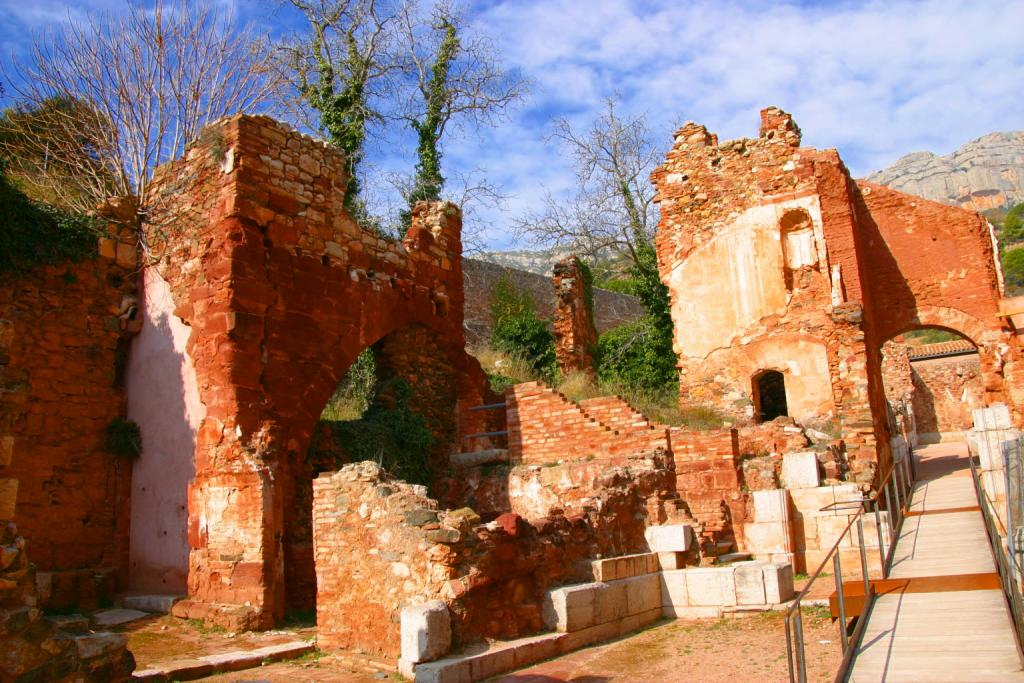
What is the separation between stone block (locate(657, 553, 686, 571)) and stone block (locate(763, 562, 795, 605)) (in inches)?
43.7

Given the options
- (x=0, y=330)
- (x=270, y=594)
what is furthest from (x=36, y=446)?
(x=0, y=330)

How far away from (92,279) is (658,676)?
828 cm

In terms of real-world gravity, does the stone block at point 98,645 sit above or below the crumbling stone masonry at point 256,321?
below

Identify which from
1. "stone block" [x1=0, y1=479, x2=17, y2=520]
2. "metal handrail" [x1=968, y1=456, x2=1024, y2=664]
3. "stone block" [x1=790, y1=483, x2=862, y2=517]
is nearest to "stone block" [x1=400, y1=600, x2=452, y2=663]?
"stone block" [x1=0, y1=479, x2=17, y2=520]

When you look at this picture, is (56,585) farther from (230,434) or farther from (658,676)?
(658,676)

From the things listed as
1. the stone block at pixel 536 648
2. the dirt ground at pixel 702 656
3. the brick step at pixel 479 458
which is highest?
the brick step at pixel 479 458

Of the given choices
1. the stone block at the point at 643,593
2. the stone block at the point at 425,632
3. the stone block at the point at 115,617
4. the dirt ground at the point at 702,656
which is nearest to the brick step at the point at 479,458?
the stone block at the point at 643,593

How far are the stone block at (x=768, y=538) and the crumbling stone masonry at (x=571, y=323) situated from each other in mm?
9170

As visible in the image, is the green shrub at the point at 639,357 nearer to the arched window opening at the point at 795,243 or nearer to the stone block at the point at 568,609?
the arched window opening at the point at 795,243

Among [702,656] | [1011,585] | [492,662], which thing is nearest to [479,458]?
[702,656]

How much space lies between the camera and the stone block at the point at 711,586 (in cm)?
937

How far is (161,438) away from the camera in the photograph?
404 inches

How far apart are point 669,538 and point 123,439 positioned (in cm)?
685

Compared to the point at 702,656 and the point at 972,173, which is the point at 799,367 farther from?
the point at 972,173
